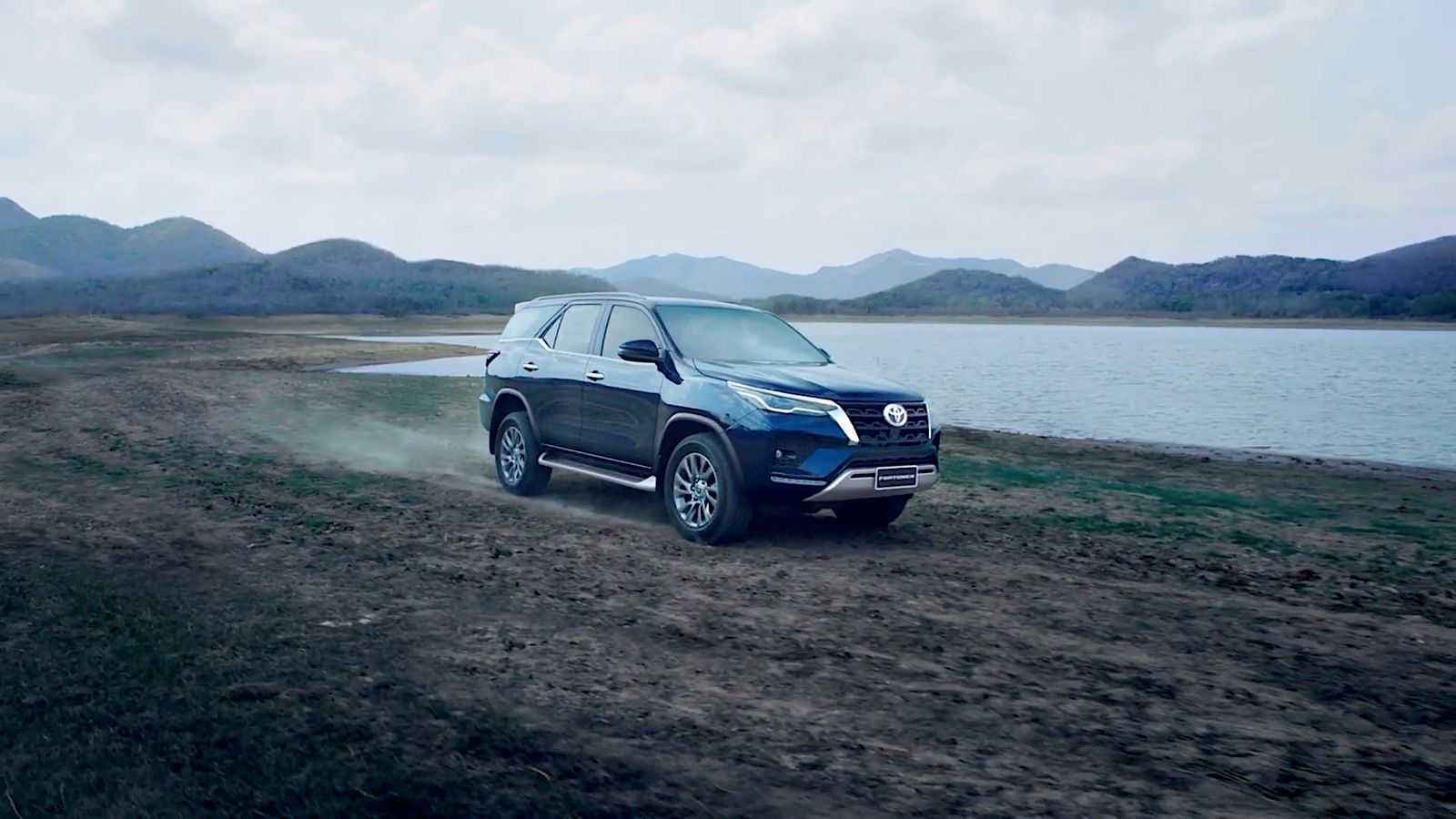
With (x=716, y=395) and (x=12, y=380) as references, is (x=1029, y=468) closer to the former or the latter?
(x=716, y=395)

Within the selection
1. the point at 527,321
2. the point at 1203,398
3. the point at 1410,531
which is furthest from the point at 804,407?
the point at 1203,398

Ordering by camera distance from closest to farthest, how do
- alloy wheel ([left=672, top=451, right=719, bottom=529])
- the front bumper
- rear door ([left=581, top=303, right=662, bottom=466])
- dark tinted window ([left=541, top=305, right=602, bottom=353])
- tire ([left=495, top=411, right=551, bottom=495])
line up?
the front bumper → alloy wheel ([left=672, top=451, right=719, bottom=529]) → rear door ([left=581, top=303, right=662, bottom=466]) → dark tinted window ([left=541, top=305, right=602, bottom=353]) → tire ([left=495, top=411, right=551, bottom=495])

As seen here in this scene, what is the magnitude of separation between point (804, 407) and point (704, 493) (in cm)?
112

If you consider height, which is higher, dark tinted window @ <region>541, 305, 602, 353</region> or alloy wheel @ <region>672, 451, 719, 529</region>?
dark tinted window @ <region>541, 305, 602, 353</region>

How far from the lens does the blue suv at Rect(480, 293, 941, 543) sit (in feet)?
27.2

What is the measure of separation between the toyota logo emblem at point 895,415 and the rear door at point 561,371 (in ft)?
9.72

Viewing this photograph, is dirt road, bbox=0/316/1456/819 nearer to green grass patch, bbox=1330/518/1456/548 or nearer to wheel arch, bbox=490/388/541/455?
green grass patch, bbox=1330/518/1456/548

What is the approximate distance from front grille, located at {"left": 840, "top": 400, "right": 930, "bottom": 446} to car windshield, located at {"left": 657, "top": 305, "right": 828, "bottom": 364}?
1109mm

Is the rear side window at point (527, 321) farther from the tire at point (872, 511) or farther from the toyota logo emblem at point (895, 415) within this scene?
the toyota logo emblem at point (895, 415)

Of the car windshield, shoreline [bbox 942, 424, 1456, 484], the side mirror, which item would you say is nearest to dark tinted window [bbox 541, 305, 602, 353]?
the car windshield

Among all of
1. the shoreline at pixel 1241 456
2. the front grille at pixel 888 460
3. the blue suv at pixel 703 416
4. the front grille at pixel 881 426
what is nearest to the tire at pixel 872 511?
the blue suv at pixel 703 416

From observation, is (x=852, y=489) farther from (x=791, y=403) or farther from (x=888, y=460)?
(x=791, y=403)

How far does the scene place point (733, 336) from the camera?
972 cm

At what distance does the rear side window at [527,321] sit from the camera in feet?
36.1
